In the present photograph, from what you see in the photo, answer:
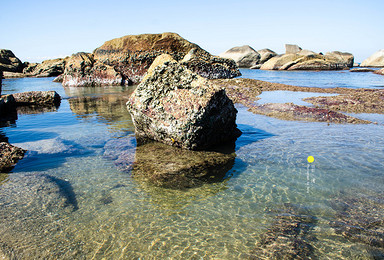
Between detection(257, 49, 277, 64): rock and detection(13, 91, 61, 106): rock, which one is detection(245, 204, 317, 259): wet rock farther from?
detection(257, 49, 277, 64): rock

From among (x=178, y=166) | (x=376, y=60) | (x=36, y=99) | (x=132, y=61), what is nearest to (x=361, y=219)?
(x=178, y=166)

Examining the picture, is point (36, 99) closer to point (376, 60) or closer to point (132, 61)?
point (132, 61)

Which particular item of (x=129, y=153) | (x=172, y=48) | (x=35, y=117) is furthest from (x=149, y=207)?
(x=172, y=48)

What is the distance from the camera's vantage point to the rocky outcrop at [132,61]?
83.2 feet

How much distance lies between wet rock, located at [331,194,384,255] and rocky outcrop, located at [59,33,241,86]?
71.3 ft

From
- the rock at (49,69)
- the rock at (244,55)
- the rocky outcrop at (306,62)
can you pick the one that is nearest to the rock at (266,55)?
the rock at (244,55)

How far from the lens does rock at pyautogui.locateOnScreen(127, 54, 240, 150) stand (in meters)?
6.28

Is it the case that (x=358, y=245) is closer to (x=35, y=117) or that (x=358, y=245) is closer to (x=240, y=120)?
(x=240, y=120)

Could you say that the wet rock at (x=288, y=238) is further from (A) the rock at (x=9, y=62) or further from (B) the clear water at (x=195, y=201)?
(A) the rock at (x=9, y=62)

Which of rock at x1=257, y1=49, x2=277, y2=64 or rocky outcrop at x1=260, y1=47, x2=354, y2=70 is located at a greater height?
rock at x1=257, y1=49, x2=277, y2=64

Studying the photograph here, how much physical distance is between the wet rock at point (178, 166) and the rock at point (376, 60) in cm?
7457

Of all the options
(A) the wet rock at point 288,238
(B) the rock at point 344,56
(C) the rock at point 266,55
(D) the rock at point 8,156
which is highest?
(C) the rock at point 266,55

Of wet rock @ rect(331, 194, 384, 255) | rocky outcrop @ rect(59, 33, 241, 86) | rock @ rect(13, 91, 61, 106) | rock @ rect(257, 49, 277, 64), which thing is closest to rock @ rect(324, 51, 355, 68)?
rock @ rect(257, 49, 277, 64)

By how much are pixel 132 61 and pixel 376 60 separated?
65.1 m
